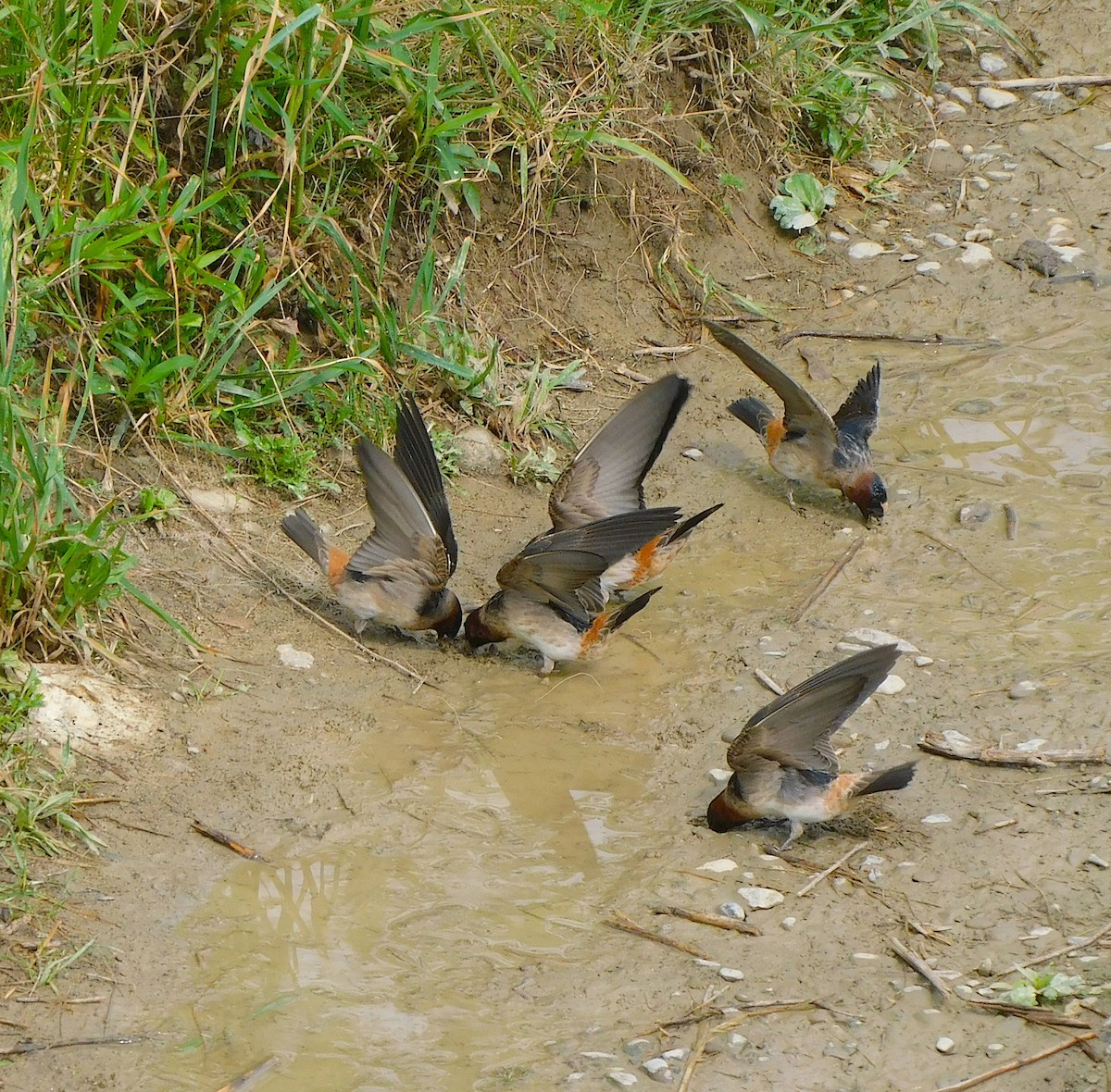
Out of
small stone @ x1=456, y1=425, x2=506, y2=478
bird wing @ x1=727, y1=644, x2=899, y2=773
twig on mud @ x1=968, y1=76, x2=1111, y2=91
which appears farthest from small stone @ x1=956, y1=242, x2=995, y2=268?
bird wing @ x1=727, y1=644, x2=899, y2=773

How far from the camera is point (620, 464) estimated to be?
6090 mm

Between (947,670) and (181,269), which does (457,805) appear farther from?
(181,269)

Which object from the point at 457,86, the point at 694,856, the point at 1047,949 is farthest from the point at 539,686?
the point at 457,86

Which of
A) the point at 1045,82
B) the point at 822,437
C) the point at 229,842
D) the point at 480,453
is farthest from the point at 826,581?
the point at 1045,82

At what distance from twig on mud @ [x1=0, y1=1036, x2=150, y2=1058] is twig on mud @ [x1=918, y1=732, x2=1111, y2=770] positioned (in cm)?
265

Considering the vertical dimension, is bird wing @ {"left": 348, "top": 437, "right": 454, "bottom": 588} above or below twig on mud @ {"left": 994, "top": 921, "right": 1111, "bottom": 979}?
below

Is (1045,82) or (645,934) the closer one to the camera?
(645,934)

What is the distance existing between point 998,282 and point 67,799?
5.63 metres

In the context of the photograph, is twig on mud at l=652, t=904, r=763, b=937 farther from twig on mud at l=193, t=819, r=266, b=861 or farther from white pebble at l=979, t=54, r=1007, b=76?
white pebble at l=979, t=54, r=1007, b=76

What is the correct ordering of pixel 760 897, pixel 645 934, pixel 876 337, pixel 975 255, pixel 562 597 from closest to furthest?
1. pixel 645 934
2. pixel 760 897
3. pixel 562 597
4. pixel 876 337
5. pixel 975 255

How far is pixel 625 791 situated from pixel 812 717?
76cm

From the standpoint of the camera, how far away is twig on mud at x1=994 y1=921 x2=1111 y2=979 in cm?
371

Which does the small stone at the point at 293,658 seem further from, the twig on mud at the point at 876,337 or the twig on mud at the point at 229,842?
the twig on mud at the point at 876,337

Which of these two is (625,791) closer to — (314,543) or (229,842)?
(229,842)
